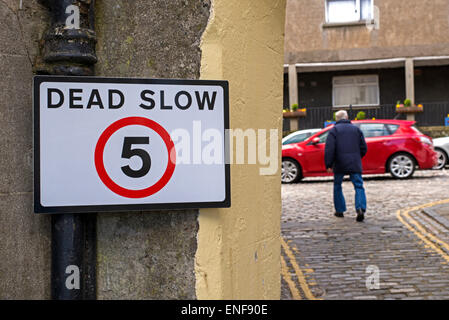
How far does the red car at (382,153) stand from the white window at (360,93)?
35.0 feet

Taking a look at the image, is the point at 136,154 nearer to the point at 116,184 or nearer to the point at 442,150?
the point at 116,184

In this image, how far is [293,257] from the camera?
637 centimetres

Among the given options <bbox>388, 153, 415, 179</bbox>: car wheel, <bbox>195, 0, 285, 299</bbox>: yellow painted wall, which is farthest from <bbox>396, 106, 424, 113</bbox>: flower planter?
<bbox>195, 0, 285, 299</bbox>: yellow painted wall

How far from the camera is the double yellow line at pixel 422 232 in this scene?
21.8 ft

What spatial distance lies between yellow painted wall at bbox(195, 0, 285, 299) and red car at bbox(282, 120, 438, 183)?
11619 mm

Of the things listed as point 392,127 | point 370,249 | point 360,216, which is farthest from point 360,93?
point 370,249

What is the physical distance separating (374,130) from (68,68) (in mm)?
13262

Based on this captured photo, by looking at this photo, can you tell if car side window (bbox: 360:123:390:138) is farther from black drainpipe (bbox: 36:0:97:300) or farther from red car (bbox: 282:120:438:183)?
black drainpipe (bbox: 36:0:97:300)

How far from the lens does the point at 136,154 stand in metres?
2.39

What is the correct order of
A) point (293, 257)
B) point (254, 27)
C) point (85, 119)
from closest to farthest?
1. point (85, 119)
2. point (254, 27)
3. point (293, 257)

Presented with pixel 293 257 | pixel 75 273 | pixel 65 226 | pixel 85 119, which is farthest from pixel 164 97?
pixel 293 257

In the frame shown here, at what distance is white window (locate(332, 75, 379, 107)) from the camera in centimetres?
2531
